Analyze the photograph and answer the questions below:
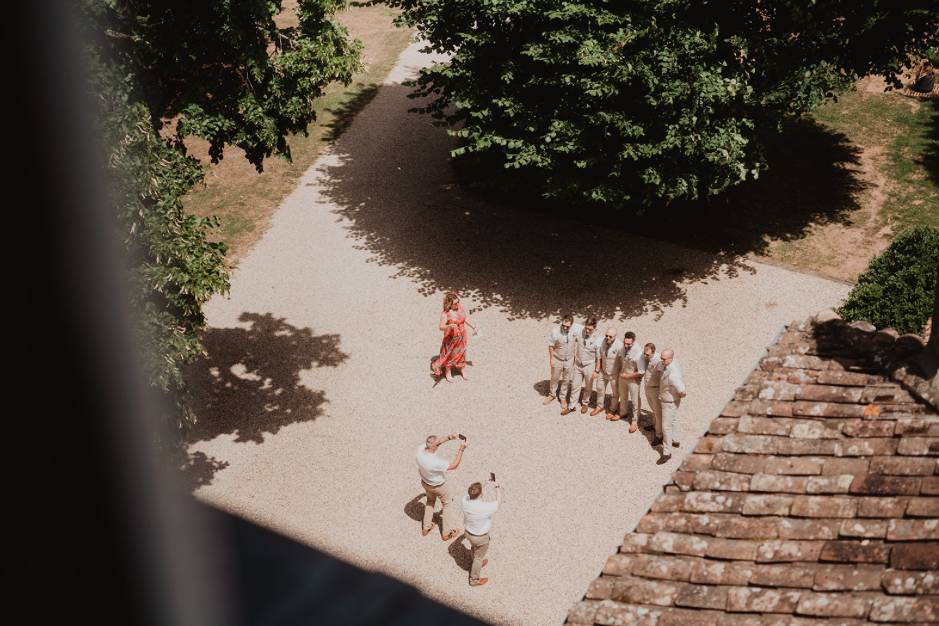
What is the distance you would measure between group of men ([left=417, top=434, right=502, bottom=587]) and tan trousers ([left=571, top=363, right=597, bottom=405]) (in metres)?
2.57

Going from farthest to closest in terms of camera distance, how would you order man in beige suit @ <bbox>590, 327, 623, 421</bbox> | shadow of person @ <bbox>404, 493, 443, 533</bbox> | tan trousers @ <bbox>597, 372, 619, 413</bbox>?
tan trousers @ <bbox>597, 372, 619, 413</bbox> → man in beige suit @ <bbox>590, 327, 623, 421</bbox> → shadow of person @ <bbox>404, 493, 443, 533</bbox>

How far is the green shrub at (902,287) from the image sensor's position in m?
11.8

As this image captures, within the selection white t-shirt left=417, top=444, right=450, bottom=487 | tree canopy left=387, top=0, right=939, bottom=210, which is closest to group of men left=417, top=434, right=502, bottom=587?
white t-shirt left=417, top=444, right=450, bottom=487

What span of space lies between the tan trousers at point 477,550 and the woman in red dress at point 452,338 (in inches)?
141

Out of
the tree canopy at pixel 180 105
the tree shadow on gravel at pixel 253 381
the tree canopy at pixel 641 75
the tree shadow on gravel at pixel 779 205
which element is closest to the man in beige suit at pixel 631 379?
the tree canopy at pixel 641 75

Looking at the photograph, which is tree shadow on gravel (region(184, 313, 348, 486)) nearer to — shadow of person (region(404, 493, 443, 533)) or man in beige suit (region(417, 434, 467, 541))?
shadow of person (region(404, 493, 443, 533))

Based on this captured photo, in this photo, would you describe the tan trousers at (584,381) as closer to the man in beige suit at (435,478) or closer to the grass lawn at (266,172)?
the man in beige suit at (435,478)

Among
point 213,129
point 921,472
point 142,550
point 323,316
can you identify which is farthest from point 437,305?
point 921,472

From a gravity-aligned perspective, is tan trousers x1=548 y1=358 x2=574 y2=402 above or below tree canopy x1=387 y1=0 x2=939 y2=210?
below

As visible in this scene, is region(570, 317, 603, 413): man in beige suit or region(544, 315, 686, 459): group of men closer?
region(544, 315, 686, 459): group of men

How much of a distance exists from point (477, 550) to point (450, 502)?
124 cm

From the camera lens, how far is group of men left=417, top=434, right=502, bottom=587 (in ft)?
29.3

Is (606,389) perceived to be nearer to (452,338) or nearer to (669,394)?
(669,394)

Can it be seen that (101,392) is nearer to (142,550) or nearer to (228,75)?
(142,550)
